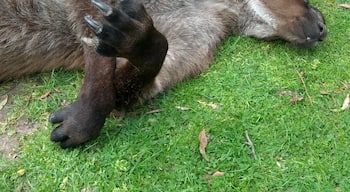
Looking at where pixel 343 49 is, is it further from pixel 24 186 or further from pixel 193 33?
pixel 24 186

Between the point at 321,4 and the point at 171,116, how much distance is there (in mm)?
1801

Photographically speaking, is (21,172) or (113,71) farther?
(113,71)

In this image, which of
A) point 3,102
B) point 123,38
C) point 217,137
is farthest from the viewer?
point 3,102

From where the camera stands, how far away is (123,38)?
2.90 metres

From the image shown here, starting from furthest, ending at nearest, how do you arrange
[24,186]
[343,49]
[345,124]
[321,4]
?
[321,4], [343,49], [345,124], [24,186]

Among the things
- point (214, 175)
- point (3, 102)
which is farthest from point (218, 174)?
point (3, 102)

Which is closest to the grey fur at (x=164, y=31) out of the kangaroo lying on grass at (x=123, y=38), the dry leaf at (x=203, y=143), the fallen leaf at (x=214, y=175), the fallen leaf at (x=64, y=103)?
the kangaroo lying on grass at (x=123, y=38)

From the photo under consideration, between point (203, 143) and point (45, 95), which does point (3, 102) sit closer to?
point (45, 95)

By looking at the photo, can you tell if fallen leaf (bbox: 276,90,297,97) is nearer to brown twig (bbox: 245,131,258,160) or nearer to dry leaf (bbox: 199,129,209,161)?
brown twig (bbox: 245,131,258,160)

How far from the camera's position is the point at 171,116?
11.7 ft

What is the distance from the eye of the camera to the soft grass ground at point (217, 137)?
10.3 ft

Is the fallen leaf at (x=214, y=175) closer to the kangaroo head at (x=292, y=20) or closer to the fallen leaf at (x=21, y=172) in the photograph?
the fallen leaf at (x=21, y=172)

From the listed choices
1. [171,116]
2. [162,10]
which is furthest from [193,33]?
[171,116]

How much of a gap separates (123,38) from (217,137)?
0.88 metres
